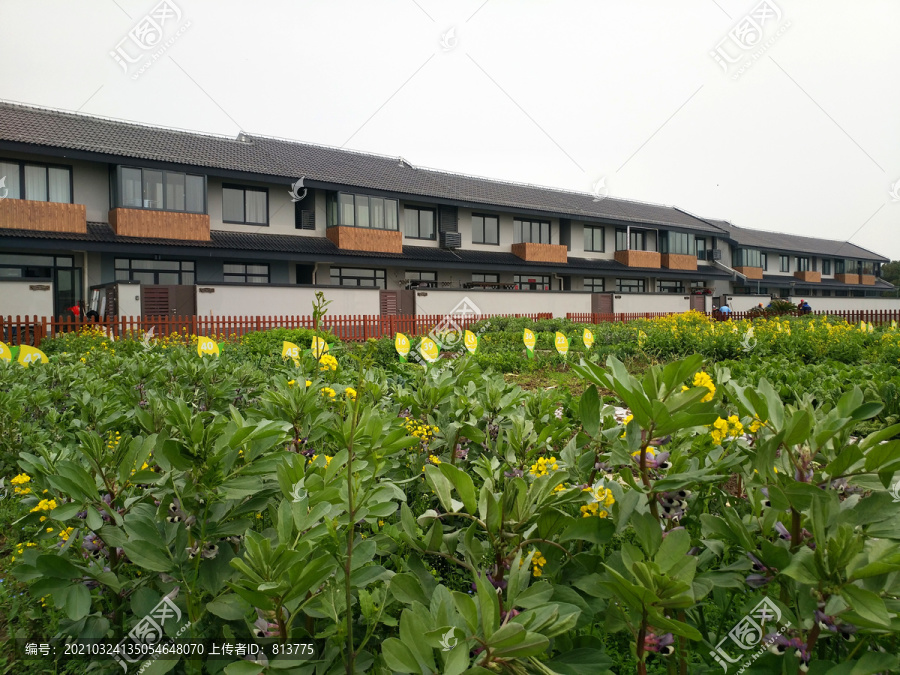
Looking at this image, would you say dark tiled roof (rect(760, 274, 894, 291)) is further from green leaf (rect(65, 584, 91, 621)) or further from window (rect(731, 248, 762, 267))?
green leaf (rect(65, 584, 91, 621))

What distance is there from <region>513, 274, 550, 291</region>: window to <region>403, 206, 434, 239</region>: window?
5816 mm

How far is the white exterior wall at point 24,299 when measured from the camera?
51.1 feet

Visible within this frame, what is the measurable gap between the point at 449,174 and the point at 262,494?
33540 mm

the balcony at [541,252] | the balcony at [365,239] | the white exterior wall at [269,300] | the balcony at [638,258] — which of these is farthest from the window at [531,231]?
the white exterior wall at [269,300]

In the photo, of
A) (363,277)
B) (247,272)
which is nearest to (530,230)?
(363,277)

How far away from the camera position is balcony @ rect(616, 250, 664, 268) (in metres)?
34.0

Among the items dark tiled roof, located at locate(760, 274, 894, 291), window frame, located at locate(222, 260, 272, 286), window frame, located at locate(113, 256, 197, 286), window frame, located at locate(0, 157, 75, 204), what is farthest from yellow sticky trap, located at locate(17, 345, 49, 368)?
dark tiled roof, located at locate(760, 274, 894, 291)

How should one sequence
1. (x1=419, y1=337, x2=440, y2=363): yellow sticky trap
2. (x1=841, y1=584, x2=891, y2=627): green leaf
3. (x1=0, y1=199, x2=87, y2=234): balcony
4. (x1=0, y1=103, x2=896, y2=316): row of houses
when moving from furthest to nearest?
(x1=0, y1=103, x2=896, y2=316): row of houses, (x1=0, y1=199, x2=87, y2=234): balcony, (x1=419, y1=337, x2=440, y2=363): yellow sticky trap, (x1=841, y1=584, x2=891, y2=627): green leaf

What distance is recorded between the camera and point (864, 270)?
5662 centimetres

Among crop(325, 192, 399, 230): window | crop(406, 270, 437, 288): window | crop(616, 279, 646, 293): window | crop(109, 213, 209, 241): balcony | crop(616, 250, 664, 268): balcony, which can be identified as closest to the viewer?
crop(109, 213, 209, 241): balcony

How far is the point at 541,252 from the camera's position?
1187 inches

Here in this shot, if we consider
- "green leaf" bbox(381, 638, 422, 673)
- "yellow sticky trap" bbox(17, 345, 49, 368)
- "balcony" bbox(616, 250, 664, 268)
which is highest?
"balcony" bbox(616, 250, 664, 268)

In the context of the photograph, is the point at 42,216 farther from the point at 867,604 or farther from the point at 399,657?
the point at 867,604

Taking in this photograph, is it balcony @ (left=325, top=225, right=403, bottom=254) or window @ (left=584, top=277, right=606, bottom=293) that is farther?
window @ (left=584, top=277, right=606, bottom=293)
